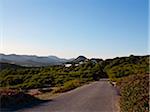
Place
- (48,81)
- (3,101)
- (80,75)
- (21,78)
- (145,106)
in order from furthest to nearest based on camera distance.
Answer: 1. (80,75)
2. (21,78)
3. (48,81)
4. (3,101)
5. (145,106)

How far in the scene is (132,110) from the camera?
13641mm

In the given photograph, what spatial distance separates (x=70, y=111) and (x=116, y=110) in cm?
270

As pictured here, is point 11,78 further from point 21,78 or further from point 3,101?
point 3,101

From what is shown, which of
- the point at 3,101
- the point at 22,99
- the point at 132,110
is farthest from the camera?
the point at 22,99

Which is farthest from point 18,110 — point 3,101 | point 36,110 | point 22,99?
point 22,99

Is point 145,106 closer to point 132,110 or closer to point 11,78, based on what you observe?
point 132,110

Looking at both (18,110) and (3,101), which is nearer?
(18,110)

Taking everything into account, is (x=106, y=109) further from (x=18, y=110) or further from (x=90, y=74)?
(x=90, y=74)

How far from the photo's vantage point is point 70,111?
16266 millimetres

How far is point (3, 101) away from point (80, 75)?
62.6 metres

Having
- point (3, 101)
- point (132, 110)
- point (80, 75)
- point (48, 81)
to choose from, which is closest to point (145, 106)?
point (132, 110)

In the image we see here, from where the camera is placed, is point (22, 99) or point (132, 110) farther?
point (22, 99)

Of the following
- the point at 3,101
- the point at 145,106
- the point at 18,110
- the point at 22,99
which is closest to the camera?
the point at 145,106

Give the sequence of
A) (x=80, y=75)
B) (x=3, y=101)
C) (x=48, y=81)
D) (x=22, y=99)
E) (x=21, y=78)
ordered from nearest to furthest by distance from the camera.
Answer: (x=3, y=101)
(x=22, y=99)
(x=48, y=81)
(x=21, y=78)
(x=80, y=75)
